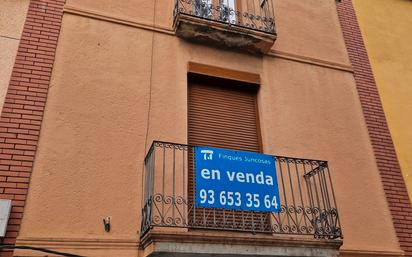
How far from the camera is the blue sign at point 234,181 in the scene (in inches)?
209

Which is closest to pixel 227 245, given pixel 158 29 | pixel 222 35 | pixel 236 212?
pixel 236 212

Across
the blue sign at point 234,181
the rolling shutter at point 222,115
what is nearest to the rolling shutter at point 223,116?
the rolling shutter at point 222,115

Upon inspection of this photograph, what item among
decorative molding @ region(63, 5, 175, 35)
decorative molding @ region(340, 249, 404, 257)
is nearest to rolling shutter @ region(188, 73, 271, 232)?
decorative molding @ region(63, 5, 175, 35)

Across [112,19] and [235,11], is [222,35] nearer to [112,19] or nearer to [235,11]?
[235,11]

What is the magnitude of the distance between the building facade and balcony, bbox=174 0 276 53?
27 mm

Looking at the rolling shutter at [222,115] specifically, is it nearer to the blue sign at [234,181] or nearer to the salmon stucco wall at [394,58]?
the blue sign at [234,181]

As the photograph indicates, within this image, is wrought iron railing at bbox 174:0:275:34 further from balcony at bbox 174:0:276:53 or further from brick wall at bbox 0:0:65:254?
brick wall at bbox 0:0:65:254

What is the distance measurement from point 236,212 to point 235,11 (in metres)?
3.78

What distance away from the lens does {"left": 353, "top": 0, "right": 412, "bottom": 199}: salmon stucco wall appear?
7703 mm

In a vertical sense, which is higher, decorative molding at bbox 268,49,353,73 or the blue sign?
decorative molding at bbox 268,49,353,73

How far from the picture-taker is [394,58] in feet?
28.2

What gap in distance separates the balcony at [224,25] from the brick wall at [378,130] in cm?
202

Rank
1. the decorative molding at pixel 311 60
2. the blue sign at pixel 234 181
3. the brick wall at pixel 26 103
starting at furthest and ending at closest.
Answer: the decorative molding at pixel 311 60, the blue sign at pixel 234 181, the brick wall at pixel 26 103

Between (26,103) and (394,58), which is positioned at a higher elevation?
(394,58)
